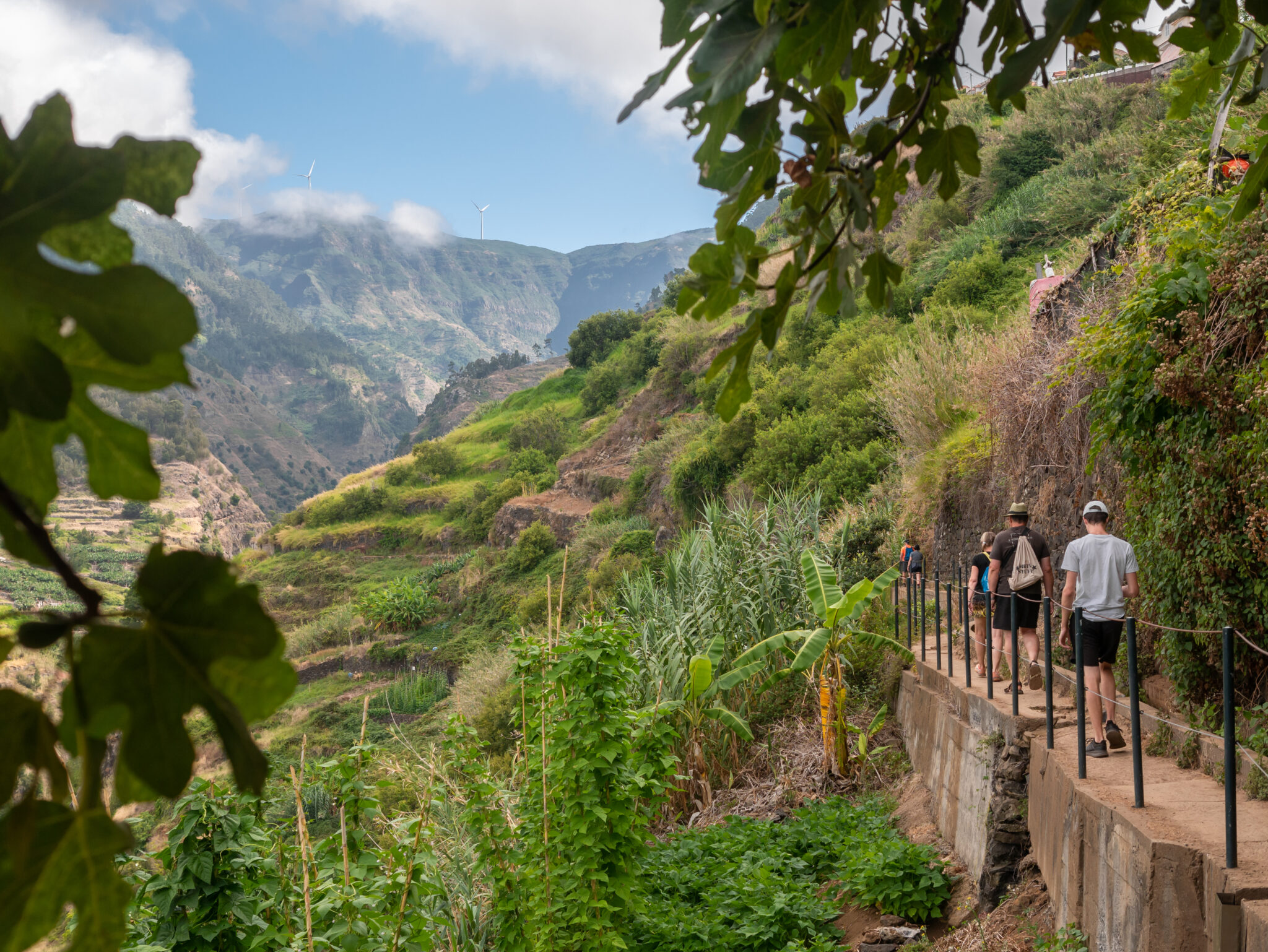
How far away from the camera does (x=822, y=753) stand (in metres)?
8.16

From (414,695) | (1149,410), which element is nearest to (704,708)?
(1149,410)

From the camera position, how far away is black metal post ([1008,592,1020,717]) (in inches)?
203

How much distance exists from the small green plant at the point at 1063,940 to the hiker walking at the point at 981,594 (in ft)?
8.86

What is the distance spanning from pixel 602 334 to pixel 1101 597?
47.2 metres

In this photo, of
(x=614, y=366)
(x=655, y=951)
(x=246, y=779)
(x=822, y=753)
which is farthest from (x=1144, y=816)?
(x=614, y=366)

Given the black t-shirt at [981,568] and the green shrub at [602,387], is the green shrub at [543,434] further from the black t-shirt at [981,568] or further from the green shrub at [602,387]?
the black t-shirt at [981,568]

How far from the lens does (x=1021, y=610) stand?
254 inches

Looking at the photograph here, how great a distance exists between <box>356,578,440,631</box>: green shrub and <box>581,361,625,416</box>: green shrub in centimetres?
1515

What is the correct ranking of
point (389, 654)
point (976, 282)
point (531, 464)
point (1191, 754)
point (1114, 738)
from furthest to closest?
point (531, 464)
point (389, 654)
point (976, 282)
point (1114, 738)
point (1191, 754)

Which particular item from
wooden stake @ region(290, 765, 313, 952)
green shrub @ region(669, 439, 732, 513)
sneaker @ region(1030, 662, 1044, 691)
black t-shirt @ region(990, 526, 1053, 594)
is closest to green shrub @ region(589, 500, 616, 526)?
green shrub @ region(669, 439, 732, 513)

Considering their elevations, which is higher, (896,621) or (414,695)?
(896,621)

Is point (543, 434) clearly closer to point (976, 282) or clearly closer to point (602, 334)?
point (602, 334)

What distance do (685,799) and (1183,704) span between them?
452 cm

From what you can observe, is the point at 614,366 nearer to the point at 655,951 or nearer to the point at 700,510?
the point at 700,510
